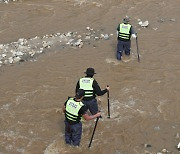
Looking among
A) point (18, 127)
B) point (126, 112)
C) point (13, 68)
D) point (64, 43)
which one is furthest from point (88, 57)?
point (18, 127)

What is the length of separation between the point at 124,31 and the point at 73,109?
19.8 ft

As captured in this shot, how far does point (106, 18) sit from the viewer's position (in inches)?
760

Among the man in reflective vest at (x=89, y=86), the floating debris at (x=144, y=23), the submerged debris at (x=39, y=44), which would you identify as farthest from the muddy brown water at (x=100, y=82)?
the man in reflective vest at (x=89, y=86)

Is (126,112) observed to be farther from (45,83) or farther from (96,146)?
(45,83)

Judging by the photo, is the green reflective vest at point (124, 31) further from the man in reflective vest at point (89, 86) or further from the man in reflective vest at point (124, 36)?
the man in reflective vest at point (89, 86)

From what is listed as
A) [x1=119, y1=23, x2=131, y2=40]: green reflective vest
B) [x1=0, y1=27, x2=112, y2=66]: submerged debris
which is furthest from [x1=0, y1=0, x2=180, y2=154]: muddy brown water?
[x1=119, y1=23, x2=131, y2=40]: green reflective vest

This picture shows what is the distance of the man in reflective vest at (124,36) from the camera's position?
14422 mm

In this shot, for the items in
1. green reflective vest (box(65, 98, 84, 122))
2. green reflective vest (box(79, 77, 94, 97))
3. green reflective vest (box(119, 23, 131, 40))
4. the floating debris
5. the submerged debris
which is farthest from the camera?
the floating debris

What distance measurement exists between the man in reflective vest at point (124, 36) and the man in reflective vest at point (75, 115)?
5655mm

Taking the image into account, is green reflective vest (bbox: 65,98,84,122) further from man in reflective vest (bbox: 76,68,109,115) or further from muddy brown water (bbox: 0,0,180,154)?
muddy brown water (bbox: 0,0,180,154)

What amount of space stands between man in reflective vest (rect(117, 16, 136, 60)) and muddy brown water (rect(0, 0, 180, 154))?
0.51 metres

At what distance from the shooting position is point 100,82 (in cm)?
1394

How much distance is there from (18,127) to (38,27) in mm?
8151

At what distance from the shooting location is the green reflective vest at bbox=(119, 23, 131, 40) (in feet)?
47.3
